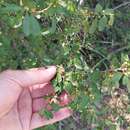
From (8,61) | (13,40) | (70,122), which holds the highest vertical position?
(13,40)

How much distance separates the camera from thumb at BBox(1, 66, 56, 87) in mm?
1689

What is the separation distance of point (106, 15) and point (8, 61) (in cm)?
58

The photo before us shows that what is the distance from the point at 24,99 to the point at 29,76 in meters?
0.21

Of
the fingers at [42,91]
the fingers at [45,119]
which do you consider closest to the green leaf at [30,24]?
the fingers at [42,91]

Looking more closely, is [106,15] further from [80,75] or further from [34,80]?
[34,80]

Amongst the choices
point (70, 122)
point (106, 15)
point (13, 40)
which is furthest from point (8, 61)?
point (70, 122)

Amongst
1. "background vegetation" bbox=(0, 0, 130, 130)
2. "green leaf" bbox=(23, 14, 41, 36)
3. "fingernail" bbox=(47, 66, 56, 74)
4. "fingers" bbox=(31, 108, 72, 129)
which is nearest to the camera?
"green leaf" bbox=(23, 14, 41, 36)

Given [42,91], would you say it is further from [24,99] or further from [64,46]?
[64,46]

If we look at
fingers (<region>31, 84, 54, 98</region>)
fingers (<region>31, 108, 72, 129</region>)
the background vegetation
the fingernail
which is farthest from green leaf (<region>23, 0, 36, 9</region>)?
fingers (<region>31, 108, 72, 129</region>)

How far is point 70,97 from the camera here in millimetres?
1590

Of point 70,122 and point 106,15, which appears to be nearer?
point 106,15

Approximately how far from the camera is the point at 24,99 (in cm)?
192

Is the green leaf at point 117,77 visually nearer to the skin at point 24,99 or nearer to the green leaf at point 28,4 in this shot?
the skin at point 24,99

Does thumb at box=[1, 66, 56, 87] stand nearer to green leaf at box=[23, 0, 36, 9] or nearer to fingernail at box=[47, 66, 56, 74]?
fingernail at box=[47, 66, 56, 74]
